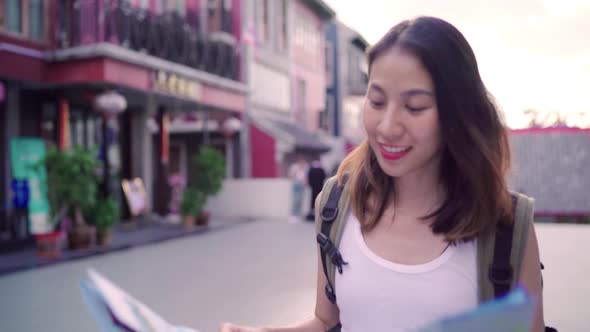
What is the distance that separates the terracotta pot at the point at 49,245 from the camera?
8.64 metres

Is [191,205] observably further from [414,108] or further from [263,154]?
[414,108]

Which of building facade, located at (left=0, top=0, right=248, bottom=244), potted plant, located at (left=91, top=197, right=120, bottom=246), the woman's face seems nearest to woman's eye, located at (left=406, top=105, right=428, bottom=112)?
the woman's face

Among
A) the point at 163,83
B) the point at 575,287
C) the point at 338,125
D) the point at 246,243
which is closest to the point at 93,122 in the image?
→ the point at 163,83

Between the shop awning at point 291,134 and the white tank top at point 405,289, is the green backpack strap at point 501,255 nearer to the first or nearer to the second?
the white tank top at point 405,289

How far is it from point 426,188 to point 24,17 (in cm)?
1104

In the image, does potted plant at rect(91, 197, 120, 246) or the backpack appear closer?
the backpack

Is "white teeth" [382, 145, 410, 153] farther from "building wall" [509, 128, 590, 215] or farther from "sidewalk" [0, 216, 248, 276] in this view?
"building wall" [509, 128, 590, 215]

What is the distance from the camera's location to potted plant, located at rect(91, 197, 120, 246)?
32.1 ft

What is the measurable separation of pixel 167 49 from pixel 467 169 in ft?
39.2

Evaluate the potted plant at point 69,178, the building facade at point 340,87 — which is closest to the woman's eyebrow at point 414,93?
the potted plant at point 69,178

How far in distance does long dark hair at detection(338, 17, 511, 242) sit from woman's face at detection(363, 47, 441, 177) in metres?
0.02

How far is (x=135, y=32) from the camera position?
11273 mm

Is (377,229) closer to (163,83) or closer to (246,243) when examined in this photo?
(246,243)

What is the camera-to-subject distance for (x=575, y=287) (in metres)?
6.11
